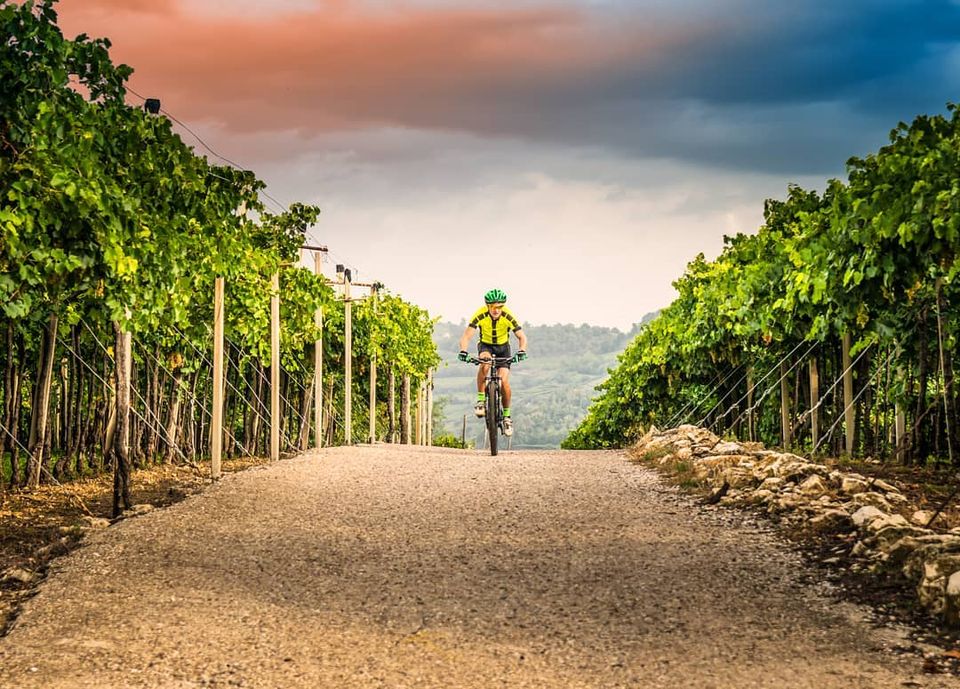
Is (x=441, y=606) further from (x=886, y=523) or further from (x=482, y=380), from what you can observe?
(x=482, y=380)

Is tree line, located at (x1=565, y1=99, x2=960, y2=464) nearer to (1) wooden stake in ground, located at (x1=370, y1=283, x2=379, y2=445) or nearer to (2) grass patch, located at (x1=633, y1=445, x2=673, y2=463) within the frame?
(2) grass patch, located at (x1=633, y1=445, x2=673, y2=463)

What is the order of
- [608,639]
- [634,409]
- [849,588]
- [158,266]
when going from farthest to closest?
1. [634,409]
2. [158,266]
3. [849,588]
4. [608,639]

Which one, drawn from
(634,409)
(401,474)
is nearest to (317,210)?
(401,474)

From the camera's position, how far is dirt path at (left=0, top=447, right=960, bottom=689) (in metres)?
4.69

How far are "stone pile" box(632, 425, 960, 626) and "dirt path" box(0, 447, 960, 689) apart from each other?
0.40m

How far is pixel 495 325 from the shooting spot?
14812mm

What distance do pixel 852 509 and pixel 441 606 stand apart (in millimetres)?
3435

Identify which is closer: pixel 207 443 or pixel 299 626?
pixel 299 626

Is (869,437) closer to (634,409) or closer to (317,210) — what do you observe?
(317,210)

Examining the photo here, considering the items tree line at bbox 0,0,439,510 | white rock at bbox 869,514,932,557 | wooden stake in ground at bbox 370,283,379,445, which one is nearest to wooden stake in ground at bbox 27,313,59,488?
tree line at bbox 0,0,439,510

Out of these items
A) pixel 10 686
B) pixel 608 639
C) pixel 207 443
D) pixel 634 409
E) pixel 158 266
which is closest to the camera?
pixel 10 686

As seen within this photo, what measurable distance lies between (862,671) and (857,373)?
10.2 metres

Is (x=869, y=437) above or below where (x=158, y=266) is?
below

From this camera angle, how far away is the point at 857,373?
14102mm
